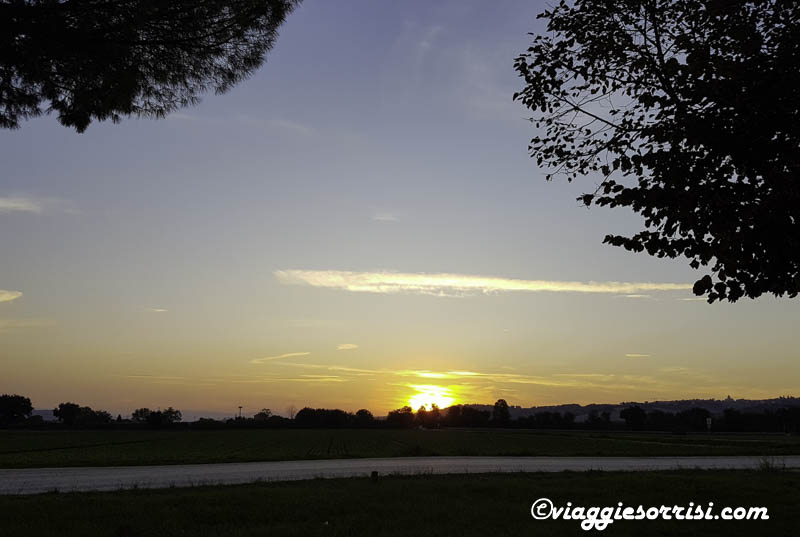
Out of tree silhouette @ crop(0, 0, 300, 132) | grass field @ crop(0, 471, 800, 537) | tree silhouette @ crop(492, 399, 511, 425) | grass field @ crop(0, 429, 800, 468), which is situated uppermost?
tree silhouette @ crop(0, 0, 300, 132)

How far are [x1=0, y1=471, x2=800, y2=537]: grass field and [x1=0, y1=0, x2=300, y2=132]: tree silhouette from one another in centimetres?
767

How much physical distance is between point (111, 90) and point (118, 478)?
58.1 ft

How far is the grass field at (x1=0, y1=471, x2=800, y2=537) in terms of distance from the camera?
457 inches

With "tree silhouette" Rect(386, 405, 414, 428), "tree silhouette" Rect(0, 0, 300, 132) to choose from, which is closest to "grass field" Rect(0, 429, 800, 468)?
"tree silhouette" Rect(0, 0, 300, 132)

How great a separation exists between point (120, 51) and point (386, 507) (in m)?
10.3

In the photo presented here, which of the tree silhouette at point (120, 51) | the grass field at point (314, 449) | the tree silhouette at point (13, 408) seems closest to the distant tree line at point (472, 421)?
the tree silhouette at point (13, 408)

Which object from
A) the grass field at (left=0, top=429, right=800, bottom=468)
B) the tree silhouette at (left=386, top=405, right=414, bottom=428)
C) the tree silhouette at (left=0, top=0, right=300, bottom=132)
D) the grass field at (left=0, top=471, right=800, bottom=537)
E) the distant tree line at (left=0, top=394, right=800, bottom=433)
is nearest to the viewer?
the tree silhouette at (left=0, top=0, right=300, bottom=132)

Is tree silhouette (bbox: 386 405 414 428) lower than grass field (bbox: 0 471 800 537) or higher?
lower

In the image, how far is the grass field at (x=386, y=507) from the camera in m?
11.6

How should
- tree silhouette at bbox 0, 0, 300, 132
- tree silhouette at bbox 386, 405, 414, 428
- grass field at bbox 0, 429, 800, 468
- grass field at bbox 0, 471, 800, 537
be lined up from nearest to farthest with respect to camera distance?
tree silhouette at bbox 0, 0, 300, 132, grass field at bbox 0, 471, 800, 537, grass field at bbox 0, 429, 800, 468, tree silhouette at bbox 386, 405, 414, 428

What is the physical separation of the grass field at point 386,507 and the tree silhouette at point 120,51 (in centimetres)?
767

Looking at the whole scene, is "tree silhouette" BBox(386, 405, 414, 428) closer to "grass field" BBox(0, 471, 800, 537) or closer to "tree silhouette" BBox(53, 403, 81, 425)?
"tree silhouette" BBox(53, 403, 81, 425)

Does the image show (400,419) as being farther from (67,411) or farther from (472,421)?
(67,411)

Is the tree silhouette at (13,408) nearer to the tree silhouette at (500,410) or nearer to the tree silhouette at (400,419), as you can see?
the tree silhouette at (400,419)
